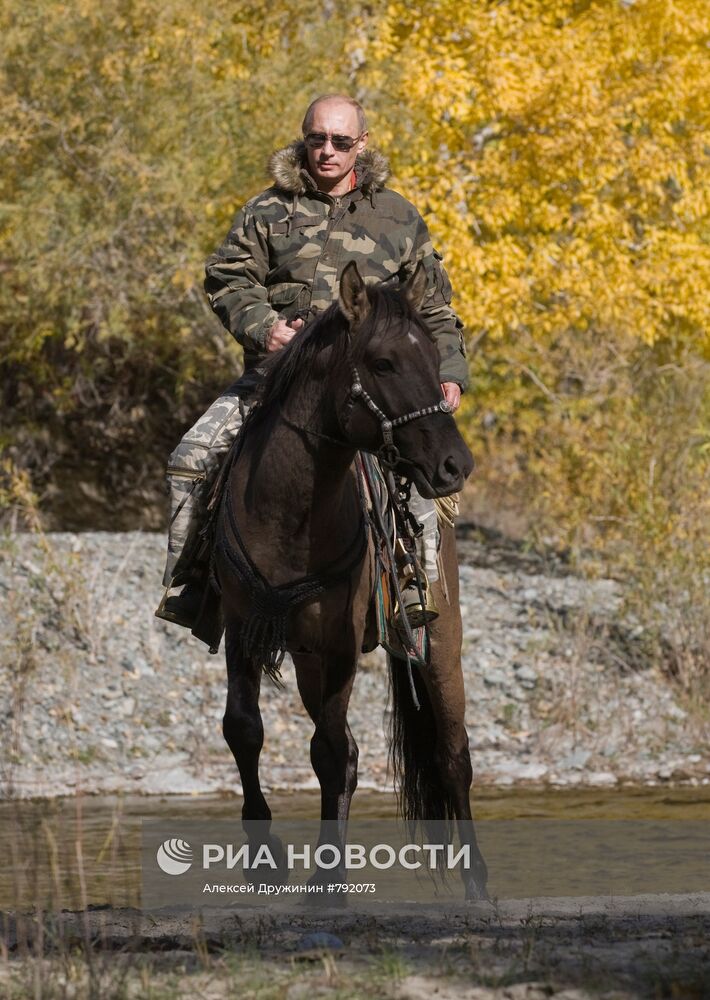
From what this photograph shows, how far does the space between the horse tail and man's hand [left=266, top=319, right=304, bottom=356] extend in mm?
1786

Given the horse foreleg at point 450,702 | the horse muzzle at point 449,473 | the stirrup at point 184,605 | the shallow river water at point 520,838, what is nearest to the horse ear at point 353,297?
the horse muzzle at point 449,473

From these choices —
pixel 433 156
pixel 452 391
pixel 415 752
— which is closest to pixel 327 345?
pixel 452 391

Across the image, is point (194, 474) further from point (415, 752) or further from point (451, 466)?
point (415, 752)

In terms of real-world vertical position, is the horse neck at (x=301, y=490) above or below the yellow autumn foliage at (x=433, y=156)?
below

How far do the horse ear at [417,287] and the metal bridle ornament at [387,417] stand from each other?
1.13 feet

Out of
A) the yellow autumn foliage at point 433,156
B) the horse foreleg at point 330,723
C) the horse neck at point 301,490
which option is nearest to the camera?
the horse neck at point 301,490

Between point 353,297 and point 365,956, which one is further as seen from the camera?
point 353,297

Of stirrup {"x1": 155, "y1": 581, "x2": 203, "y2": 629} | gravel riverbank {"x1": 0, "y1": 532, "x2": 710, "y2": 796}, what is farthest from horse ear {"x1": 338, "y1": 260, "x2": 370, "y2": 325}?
gravel riverbank {"x1": 0, "y1": 532, "x2": 710, "y2": 796}

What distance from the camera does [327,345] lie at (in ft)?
19.3

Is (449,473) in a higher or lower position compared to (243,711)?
higher

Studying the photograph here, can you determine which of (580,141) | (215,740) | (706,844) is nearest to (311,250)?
(706,844)

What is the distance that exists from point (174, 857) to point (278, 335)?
3105 mm

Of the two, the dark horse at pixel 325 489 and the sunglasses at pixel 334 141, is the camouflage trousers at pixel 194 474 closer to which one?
the dark horse at pixel 325 489

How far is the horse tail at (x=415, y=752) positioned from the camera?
24.2 feet
